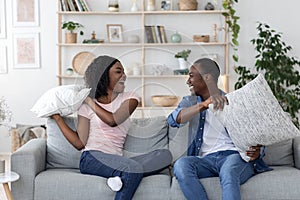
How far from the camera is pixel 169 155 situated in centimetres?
367

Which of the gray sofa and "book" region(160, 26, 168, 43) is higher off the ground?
"book" region(160, 26, 168, 43)

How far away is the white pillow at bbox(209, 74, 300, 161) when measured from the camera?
335 centimetres

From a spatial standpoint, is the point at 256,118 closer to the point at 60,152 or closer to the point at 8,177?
the point at 60,152

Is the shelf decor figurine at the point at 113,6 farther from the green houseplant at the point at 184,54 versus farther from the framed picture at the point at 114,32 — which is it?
the green houseplant at the point at 184,54

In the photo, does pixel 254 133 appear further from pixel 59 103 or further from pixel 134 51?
pixel 134 51

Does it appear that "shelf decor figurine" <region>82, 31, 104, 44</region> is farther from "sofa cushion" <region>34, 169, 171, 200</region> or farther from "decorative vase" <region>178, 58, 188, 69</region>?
"sofa cushion" <region>34, 169, 171, 200</region>

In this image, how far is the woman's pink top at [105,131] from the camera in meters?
3.58

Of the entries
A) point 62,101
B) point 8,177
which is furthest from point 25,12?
point 8,177

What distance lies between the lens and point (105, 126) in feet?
11.8

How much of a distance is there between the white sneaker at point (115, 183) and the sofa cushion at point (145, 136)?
1.35 feet

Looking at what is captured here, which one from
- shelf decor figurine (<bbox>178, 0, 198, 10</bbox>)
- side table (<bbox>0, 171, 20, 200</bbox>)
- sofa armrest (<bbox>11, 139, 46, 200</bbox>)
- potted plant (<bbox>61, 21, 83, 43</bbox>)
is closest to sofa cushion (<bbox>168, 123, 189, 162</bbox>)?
sofa armrest (<bbox>11, 139, 46, 200</bbox>)

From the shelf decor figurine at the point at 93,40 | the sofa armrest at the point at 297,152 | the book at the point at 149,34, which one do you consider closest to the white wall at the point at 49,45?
the shelf decor figurine at the point at 93,40

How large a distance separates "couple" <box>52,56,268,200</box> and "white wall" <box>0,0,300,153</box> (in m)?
2.76

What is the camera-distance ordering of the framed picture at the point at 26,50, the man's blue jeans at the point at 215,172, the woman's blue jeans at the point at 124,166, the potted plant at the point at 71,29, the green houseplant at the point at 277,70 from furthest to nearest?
the framed picture at the point at 26,50
the potted plant at the point at 71,29
the green houseplant at the point at 277,70
the woman's blue jeans at the point at 124,166
the man's blue jeans at the point at 215,172
